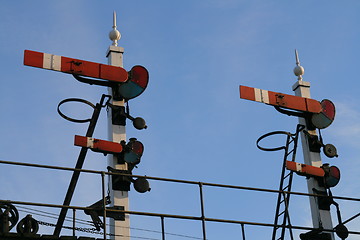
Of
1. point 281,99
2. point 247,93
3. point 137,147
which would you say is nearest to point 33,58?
point 137,147

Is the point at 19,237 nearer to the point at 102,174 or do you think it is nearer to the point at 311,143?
the point at 102,174

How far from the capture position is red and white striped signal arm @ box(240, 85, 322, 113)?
57.2 ft

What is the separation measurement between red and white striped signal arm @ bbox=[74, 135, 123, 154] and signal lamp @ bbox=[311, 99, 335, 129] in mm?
5114

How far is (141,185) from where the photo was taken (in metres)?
15.2

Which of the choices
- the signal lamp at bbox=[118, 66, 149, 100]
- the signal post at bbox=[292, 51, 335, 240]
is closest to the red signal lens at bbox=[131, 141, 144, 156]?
the signal lamp at bbox=[118, 66, 149, 100]

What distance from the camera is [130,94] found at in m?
16.4

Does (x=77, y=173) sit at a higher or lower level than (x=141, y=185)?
higher

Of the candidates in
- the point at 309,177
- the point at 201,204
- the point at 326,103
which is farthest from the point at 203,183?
the point at 326,103

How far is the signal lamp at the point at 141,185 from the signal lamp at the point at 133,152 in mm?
494

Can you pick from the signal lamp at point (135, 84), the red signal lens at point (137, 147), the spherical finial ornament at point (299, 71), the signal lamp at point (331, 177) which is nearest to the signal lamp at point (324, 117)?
the spherical finial ornament at point (299, 71)

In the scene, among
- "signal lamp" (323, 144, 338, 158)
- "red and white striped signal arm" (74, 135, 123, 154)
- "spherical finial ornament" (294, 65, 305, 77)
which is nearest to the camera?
"red and white striped signal arm" (74, 135, 123, 154)

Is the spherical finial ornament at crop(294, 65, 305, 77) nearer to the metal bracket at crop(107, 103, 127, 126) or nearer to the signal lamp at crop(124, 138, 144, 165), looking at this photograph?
the metal bracket at crop(107, 103, 127, 126)

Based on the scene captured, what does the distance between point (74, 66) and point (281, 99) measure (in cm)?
484

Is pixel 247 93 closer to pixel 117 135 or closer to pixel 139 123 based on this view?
pixel 139 123
